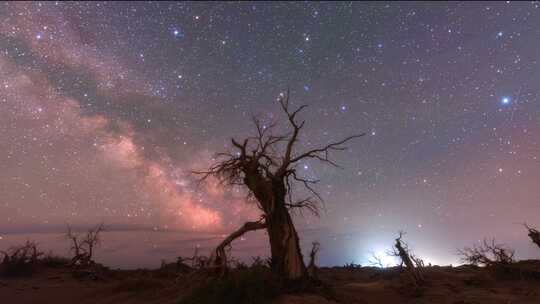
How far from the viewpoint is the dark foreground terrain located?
12.5 meters

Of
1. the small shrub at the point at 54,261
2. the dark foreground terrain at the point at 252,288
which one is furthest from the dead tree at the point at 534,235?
the small shrub at the point at 54,261

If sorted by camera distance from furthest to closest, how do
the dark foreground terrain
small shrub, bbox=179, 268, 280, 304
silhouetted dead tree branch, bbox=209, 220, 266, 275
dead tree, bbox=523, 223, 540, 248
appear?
1. dead tree, bbox=523, 223, 540, 248
2. silhouetted dead tree branch, bbox=209, 220, 266, 275
3. the dark foreground terrain
4. small shrub, bbox=179, 268, 280, 304

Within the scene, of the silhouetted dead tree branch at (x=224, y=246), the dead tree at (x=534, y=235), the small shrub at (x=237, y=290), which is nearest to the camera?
the small shrub at (x=237, y=290)

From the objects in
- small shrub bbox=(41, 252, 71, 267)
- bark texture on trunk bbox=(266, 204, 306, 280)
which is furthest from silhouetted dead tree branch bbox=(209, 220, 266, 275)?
small shrub bbox=(41, 252, 71, 267)

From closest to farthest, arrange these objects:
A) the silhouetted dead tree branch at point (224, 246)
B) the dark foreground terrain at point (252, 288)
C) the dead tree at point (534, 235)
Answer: the dark foreground terrain at point (252, 288), the silhouetted dead tree branch at point (224, 246), the dead tree at point (534, 235)

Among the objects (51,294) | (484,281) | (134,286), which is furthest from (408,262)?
(51,294)

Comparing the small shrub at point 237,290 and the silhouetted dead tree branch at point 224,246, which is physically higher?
the silhouetted dead tree branch at point 224,246

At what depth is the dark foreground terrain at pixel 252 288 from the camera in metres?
12.5

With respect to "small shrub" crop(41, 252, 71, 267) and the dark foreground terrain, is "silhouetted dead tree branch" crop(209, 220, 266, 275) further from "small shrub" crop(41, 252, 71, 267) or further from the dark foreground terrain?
"small shrub" crop(41, 252, 71, 267)

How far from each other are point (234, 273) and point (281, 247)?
6.95 ft

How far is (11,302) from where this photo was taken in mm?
→ 15500

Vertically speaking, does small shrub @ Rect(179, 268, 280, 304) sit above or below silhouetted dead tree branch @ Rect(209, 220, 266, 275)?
below

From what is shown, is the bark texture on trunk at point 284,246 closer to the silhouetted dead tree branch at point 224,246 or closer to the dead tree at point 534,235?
the silhouetted dead tree branch at point 224,246

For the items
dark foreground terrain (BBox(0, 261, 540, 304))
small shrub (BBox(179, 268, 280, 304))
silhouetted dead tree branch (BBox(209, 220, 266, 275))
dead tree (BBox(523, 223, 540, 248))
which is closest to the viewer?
small shrub (BBox(179, 268, 280, 304))
